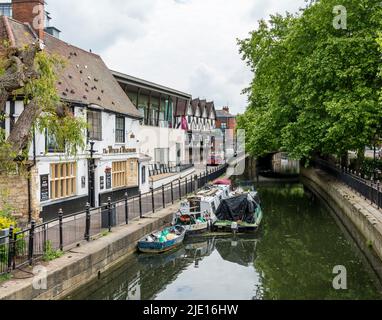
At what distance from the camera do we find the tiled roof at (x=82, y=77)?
20.4m

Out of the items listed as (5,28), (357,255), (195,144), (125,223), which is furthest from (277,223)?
(195,144)

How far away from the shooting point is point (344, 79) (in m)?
25.4

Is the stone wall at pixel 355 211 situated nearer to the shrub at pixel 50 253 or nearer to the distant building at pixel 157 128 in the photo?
the shrub at pixel 50 253

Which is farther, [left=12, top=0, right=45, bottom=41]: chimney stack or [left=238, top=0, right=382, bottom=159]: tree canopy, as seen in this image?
[left=238, top=0, right=382, bottom=159]: tree canopy

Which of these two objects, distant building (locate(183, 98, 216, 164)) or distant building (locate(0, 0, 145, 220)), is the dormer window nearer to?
distant building (locate(0, 0, 145, 220))

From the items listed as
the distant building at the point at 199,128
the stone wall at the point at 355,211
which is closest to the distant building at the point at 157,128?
the distant building at the point at 199,128

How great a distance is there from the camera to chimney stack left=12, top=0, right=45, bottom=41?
69.4ft

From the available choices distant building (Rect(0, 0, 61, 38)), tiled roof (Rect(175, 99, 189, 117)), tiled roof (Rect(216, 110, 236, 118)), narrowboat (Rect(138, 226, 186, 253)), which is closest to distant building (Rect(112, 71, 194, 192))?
distant building (Rect(0, 0, 61, 38))

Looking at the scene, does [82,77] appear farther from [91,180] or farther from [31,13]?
[91,180]

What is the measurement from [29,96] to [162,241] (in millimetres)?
7715

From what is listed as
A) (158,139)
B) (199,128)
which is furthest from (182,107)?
(158,139)

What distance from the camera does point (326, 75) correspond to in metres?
25.6

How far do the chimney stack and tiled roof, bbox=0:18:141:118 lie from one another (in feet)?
1.46
